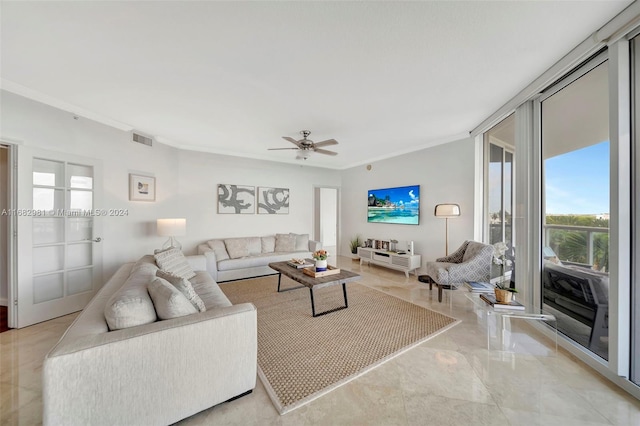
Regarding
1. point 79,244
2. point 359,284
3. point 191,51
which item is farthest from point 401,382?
point 79,244

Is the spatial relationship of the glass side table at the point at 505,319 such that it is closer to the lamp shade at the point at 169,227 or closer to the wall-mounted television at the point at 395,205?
the wall-mounted television at the point at 395,205

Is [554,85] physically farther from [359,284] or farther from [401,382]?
[359,284]

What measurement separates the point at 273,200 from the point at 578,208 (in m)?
5.06

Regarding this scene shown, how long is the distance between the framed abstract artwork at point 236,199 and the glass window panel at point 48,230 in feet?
7.94

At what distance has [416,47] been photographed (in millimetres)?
1901

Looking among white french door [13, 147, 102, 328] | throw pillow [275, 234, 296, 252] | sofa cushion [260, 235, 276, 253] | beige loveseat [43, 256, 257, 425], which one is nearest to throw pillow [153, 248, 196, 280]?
beige loveseat [43, 256, 257, 425]

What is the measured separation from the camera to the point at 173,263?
3.00 metres

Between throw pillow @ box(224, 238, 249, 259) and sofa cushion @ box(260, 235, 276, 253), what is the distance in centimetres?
43

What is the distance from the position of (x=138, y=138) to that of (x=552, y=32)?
203 inches

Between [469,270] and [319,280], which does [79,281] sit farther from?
[469,270]

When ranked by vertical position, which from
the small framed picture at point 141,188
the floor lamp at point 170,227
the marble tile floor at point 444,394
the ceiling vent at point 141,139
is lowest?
the marble tile floor at point 444,394

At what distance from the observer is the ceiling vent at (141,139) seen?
151 inches

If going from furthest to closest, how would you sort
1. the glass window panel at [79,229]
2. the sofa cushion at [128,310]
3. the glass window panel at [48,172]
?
the glass window panel at [79,229]
the glass window panel at [48,172]
the sofa cushion at [128,310]

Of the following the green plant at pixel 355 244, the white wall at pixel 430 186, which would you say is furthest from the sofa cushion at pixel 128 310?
the green plant at pixel 355 244
